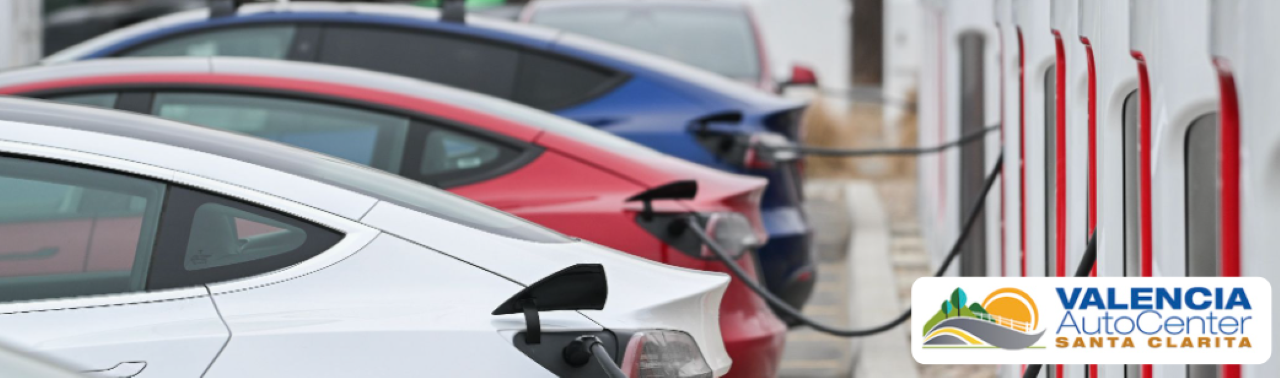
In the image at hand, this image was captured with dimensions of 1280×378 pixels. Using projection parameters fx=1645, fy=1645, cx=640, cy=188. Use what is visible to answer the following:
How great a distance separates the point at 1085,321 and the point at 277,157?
1712 millimetres

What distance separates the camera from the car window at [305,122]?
497cm

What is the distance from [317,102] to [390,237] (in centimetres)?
206

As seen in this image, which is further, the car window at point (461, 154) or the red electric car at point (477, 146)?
the car window at point (461, 154)

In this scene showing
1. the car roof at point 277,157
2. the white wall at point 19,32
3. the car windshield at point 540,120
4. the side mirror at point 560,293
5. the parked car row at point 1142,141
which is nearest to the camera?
the parked car row at point 1142,141

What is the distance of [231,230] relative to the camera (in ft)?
10.0

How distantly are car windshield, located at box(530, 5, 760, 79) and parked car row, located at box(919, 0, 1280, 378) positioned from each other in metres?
3.72

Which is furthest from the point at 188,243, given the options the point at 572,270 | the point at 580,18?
the point at 580,18

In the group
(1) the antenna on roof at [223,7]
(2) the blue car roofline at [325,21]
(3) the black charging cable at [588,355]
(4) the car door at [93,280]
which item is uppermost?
(4) the car door at [93,280]

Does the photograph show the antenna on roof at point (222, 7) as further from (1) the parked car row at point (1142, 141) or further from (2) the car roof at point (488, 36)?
(1) the parked car row at point (1142, 141)

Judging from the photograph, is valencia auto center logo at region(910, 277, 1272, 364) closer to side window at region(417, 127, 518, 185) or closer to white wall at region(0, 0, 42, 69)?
side window at region(417, 127, 518, 185)

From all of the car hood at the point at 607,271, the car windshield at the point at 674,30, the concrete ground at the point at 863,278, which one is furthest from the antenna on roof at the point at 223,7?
the car hood at the point at 607,271

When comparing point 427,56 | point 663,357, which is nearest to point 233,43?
point 427,56

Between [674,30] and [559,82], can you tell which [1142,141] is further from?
[674,30]

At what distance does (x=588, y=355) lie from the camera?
3.02 metres
